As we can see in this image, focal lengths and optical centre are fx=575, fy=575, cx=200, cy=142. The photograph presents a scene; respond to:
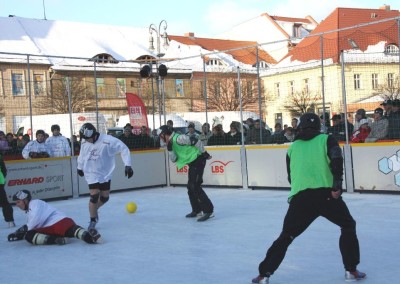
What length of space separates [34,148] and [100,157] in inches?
224

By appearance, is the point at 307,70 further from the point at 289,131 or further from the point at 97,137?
the point at 97,137

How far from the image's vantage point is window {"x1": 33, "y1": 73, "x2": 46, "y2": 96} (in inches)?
553

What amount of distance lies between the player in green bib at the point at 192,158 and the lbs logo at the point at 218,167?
515cm

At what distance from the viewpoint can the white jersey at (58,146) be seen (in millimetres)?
14367

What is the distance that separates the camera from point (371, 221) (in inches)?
347

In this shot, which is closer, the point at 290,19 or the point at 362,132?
the point at 362,132

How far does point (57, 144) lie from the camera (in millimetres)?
14453

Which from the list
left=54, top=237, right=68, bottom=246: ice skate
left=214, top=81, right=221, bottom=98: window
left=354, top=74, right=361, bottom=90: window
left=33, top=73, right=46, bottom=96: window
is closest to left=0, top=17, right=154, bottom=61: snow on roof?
left=214, top=81, right=221, bottom=98: window

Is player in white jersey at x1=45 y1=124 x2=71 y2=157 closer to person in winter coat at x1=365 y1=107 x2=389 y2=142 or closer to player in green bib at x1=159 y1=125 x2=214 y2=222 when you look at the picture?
player in green bib at x1=159 y1=125 x2=214 y2=222

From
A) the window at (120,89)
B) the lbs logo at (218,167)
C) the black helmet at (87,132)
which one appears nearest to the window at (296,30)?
the window at (120,89)

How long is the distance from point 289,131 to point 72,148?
546 centimetres

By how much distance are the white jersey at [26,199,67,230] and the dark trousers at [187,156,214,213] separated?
258cm

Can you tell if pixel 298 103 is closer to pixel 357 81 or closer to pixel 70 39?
pixel 357 81

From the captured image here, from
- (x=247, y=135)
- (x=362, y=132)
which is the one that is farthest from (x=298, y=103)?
(x=362, y=132)
